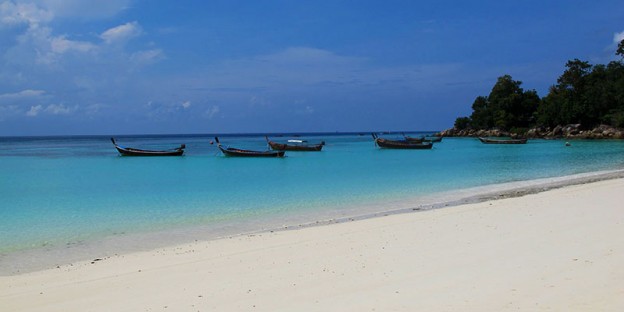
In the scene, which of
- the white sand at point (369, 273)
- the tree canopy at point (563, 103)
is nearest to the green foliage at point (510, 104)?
the tree canopy at point (563, 103)

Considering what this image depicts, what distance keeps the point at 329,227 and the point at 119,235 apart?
166 inches

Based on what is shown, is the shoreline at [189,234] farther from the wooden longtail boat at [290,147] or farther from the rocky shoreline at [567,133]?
the rocky shoreline at [567,133]

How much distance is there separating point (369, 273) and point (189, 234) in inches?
199

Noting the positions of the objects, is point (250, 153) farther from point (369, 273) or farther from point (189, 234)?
point (369, 273)

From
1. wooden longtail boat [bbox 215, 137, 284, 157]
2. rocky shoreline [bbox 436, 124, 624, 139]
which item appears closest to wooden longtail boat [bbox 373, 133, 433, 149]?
wooden longtail boat [bbox 215, 137, 284, 157]

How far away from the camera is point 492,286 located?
5211 millimetres

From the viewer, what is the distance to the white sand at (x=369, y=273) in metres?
4.93

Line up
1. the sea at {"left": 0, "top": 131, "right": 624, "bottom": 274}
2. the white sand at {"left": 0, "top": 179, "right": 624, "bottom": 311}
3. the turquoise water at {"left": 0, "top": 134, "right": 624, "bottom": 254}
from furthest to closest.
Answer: the turquoise water at {"left": 0, "top": 134, "right": 624, "bottom": 254}, the sea at {"left": 0, "top": 131, "right": 624, "bottom": 274}, the white sand at {"left": 0, "top": 179, "right": 624, "bottom": 311}

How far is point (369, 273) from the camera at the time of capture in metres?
5.99

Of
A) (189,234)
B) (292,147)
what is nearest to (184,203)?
(189,234)

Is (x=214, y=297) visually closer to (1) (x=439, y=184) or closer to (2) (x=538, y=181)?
(1) (x=439, y=184)

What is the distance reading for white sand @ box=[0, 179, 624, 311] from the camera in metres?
4.93

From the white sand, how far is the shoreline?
25.9 inches

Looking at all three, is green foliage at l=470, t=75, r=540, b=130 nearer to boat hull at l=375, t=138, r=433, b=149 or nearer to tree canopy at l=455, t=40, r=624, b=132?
tree canopy at l=455, t=40, r=624, b=132
